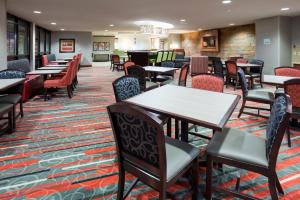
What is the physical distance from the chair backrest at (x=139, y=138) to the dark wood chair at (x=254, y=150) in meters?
0.57

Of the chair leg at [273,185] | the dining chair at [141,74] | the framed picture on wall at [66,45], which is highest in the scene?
the framed picture on wall at [66,45]

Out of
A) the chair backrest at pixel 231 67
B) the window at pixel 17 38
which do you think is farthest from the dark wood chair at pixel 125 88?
the window at pixel 17 38

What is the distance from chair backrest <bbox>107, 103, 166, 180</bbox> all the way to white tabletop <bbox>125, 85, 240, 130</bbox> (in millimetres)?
413

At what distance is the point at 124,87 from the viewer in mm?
2676

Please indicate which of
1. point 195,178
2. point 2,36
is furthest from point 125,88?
point 2,36

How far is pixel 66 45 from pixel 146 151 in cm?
1642

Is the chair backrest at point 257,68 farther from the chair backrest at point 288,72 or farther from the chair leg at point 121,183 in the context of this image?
the chair leg at point 121,183

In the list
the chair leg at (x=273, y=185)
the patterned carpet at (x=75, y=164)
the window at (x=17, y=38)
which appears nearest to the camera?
the chair leg at (x=273, y=185)

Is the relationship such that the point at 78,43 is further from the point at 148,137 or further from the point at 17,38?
the point at 148,137

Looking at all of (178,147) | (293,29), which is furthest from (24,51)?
(293,29)

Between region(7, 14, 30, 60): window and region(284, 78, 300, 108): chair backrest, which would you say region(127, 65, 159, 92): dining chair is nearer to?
region(284, 78, 300, 108): chair backrest

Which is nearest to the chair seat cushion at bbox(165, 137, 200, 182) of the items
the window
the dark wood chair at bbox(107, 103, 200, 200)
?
the dark wood chair at bbox(107, 103, 200, 200)

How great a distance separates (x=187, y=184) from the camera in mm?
2199

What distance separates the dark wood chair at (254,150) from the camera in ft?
5.06
